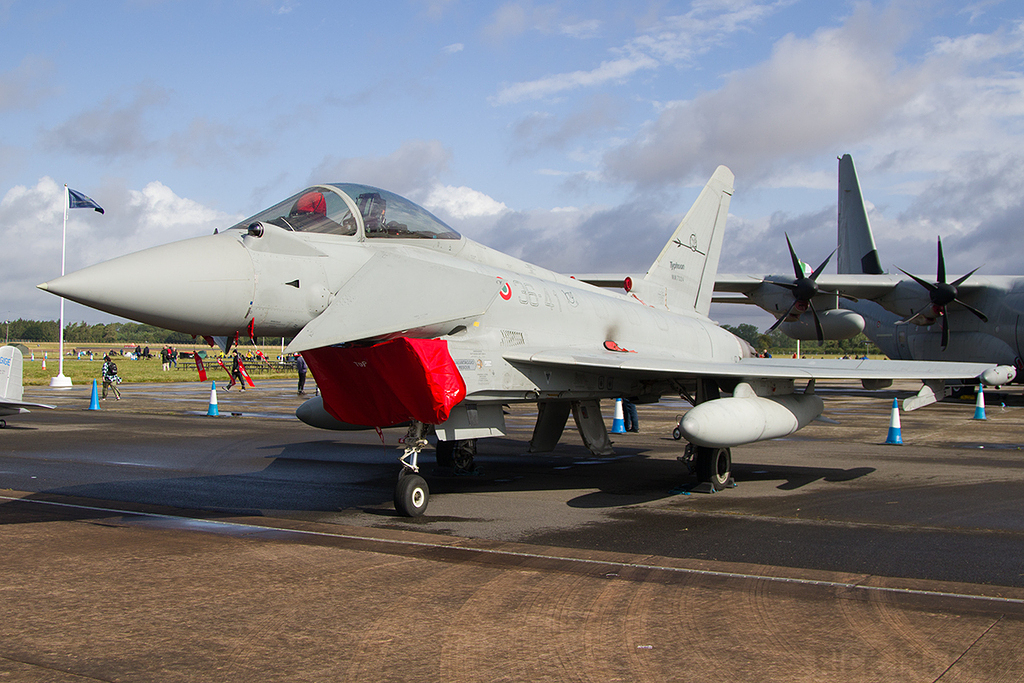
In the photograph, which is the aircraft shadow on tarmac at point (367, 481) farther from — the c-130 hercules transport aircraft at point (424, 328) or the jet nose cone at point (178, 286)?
the jet nose cone at point (178, 286)

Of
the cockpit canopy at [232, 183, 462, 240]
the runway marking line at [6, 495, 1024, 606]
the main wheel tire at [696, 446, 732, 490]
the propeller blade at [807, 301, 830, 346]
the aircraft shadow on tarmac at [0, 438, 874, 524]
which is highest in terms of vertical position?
the propeller blade at [807, 301, 830, 346]

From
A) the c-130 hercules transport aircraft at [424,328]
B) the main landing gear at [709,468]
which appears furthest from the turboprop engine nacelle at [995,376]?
the main landing gear at [709,468]

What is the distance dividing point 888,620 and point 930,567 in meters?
1.66

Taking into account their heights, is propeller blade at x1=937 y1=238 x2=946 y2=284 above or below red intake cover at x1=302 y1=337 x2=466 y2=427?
above

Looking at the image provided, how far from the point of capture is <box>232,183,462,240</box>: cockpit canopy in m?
7.61

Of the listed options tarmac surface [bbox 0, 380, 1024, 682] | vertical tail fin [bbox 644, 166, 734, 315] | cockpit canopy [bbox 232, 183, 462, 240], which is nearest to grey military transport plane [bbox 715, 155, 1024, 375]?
vertical tail fin [bbox 644, 166, 734, 315]

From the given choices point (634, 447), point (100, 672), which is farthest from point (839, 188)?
point (100, 672)

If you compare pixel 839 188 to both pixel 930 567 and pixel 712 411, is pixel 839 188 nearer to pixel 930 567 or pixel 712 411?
pixel 712 411

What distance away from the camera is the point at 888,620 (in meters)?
4.70

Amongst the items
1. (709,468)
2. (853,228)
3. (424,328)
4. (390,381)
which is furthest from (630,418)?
(853,228)

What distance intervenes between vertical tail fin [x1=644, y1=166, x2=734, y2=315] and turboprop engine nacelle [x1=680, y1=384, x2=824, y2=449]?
3473 mm

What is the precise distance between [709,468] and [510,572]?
488 centimetres

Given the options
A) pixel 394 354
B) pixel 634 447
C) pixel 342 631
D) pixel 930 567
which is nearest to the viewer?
pixel 342 631

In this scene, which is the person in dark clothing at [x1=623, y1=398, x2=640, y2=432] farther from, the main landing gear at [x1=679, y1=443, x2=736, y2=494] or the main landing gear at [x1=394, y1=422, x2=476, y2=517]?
the main landing gear at [x1=394, y1=422, x2=476, y2=517]
